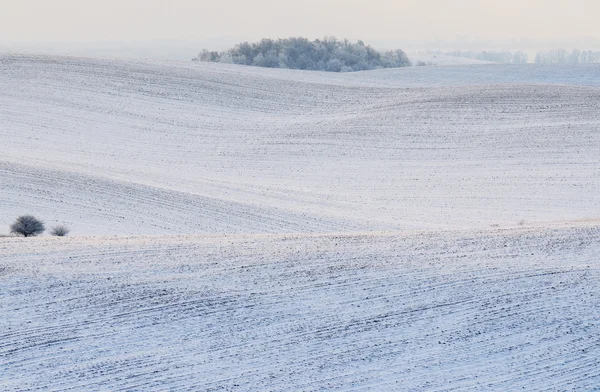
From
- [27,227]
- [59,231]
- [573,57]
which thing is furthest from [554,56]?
[27,227]

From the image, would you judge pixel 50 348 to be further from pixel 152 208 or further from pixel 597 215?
pixel 597 215

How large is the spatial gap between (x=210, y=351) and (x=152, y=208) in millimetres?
11734

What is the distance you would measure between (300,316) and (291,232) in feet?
29.7

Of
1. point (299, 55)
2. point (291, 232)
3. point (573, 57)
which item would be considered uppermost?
point (299, 55)

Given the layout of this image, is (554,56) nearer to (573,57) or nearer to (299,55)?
(573,57)

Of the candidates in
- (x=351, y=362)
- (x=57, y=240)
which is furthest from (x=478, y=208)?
(x=351, y=362)

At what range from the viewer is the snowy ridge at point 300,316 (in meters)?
8.38

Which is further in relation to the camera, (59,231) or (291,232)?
(291,232)

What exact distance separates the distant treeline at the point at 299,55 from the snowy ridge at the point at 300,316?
57412 millimetres

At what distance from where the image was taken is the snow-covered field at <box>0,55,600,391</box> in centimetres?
875

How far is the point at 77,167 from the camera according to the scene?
A: 2506 cm

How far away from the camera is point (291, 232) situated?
18.8 meters

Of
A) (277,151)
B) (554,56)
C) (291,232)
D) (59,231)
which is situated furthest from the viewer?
(554,56)

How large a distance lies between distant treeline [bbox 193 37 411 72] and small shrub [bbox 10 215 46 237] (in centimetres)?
5212
